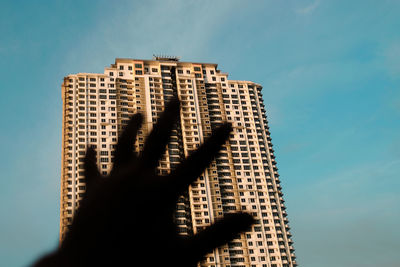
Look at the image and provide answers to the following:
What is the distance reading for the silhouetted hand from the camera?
5.56 ft

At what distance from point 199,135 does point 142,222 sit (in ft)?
198

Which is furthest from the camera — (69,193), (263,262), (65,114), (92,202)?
(65,114)

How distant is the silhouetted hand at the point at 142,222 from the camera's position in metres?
1.69

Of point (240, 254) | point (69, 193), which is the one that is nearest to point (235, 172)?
point (240, 254)

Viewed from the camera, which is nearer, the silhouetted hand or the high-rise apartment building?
the silhouetted hand

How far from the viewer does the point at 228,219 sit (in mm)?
1841

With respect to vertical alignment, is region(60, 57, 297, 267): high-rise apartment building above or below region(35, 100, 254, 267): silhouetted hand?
above

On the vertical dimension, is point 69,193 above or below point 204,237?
above

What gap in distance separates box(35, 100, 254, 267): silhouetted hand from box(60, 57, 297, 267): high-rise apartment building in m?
50.2

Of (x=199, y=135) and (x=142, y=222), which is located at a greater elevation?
(x=199, y=135)

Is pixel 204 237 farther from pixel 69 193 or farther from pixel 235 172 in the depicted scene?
pixel 235 172

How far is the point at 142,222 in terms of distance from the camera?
1762mm

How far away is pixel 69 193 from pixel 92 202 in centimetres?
5350

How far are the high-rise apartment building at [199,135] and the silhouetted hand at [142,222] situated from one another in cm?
5018
